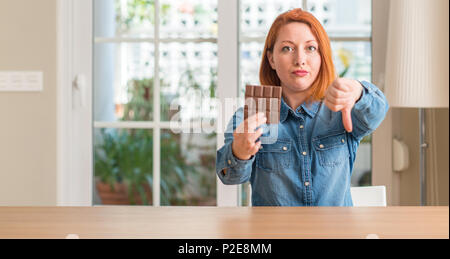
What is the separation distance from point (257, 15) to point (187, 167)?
719 mm

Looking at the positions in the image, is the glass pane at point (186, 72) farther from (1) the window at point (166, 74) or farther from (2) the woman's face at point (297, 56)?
(2) the woman's face at point (297, 56)

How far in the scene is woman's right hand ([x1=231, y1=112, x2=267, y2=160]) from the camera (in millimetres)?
608

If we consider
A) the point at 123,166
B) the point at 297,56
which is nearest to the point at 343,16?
the point at 123,166

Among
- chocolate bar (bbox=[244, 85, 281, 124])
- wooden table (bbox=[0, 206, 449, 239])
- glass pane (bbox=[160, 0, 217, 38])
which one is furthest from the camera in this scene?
glass pane (bbox=[160, 0, 217, 38])

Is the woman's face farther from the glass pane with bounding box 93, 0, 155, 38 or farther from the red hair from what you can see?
the glass pane with bounding box 93, 0, 155, 38

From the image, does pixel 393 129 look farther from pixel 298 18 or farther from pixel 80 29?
pixel 80 29

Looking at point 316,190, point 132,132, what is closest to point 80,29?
point 132,132

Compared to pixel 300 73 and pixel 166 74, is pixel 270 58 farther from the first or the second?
pixel 166 74

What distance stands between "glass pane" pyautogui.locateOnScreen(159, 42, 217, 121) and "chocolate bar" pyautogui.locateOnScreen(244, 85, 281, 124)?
1297 millimetres

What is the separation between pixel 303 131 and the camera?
3.28 feet

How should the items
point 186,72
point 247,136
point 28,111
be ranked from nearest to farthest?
point 247,136 < point 28,111 < point 186,72

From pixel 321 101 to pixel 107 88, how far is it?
3.98 feet

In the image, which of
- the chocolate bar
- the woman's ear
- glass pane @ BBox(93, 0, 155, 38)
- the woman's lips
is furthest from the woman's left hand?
glass pane @ BBox(93, 0, 155, 38)

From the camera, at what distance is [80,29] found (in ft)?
6.25
